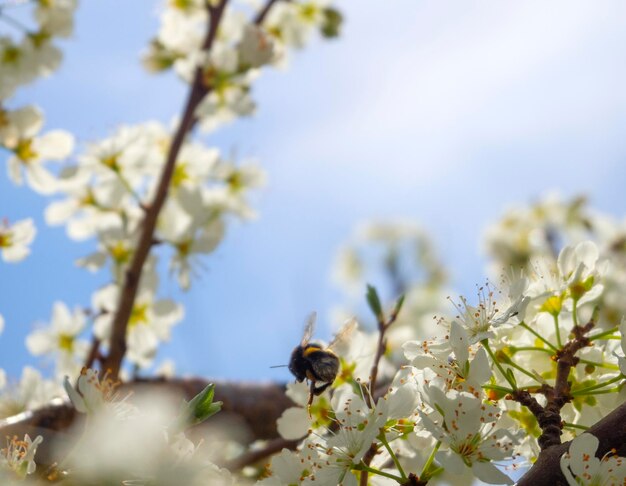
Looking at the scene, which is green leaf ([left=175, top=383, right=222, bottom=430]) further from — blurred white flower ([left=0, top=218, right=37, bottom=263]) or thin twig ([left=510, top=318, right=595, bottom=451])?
blurred white flower ([left=0, top=218, right=37, bottom=263])

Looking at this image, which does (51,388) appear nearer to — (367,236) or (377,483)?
(377,483)

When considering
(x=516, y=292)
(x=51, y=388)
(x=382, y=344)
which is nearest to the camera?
(x=516, y=292)

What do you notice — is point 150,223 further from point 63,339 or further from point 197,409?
point 197,409

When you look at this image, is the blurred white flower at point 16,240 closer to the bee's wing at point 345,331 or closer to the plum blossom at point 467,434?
the bee's wing at point 345,331

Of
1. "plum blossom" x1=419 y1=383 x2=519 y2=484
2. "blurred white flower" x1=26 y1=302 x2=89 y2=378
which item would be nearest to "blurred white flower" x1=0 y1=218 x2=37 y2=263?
"blurred white flower" x1=26 y1=302 x2=89 y2=378

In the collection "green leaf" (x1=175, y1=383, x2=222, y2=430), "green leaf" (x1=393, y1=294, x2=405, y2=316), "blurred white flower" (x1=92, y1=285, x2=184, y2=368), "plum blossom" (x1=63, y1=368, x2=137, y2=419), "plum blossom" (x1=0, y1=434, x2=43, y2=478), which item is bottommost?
"plum blossom" (x1=0, y1=434, x2=43, y2=478)

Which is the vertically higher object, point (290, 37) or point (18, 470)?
point (290, 37)

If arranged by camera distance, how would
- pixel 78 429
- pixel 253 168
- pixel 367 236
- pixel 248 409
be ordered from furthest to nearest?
pixel 367 236 → pixel 253 168 → pixel 248 409 → pixel 78 429

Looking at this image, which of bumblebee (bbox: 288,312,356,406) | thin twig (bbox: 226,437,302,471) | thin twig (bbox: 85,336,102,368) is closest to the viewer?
bumblebee (bbox: 288,312,356,406)

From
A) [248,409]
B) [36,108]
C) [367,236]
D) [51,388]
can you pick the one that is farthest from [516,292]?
[367,236]
